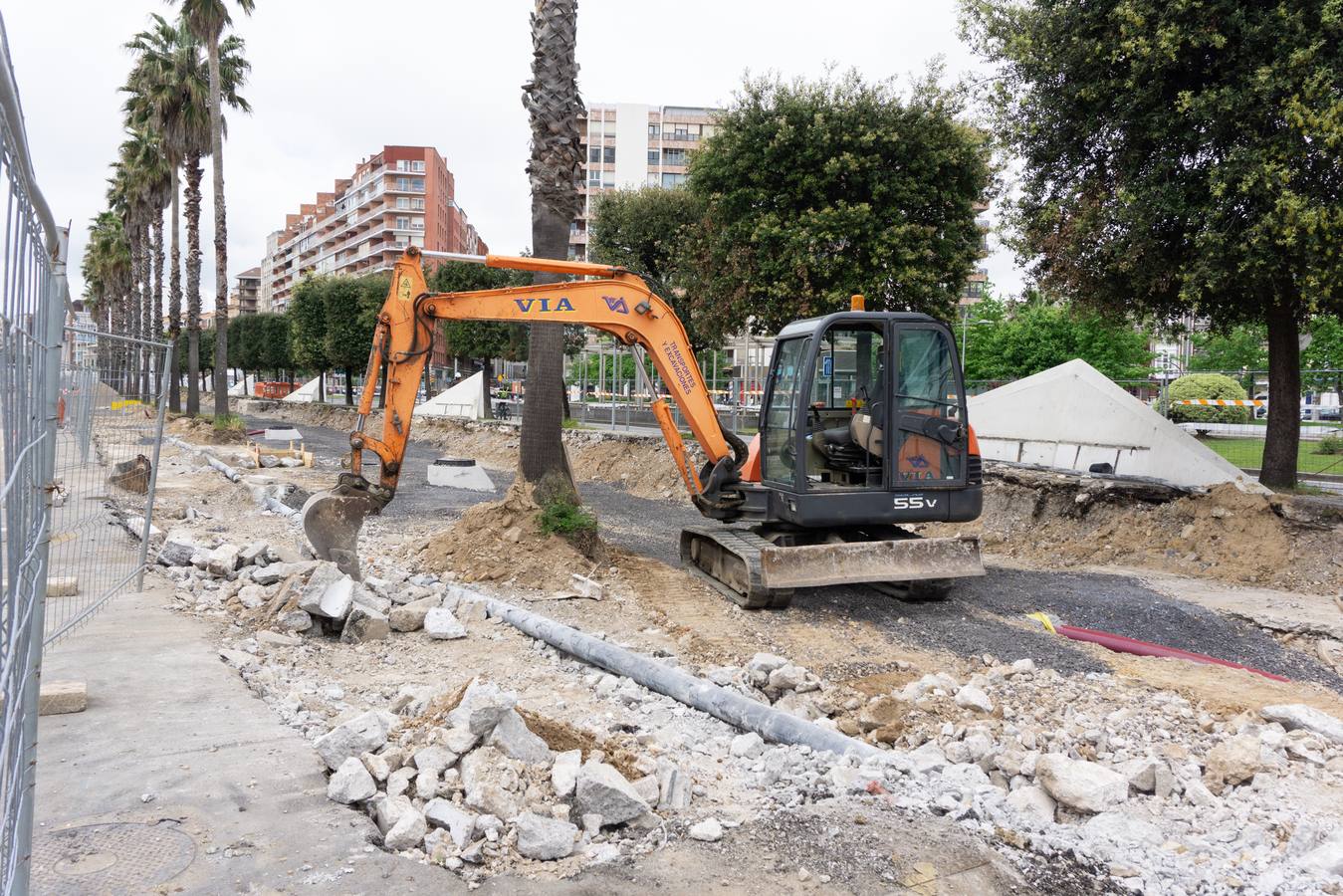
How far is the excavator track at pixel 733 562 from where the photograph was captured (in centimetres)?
821

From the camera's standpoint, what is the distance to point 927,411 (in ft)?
27.7

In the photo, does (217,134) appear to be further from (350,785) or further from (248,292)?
(248,292)

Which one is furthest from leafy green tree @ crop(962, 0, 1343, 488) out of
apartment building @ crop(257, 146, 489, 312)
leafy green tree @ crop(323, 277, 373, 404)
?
apartment building @ crop(257, 146, 489, 312)

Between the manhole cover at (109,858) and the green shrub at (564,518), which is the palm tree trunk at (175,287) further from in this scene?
the manhole cover at (109,858)

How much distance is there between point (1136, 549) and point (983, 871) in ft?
29.2

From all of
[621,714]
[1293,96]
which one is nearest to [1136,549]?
[1293,96]

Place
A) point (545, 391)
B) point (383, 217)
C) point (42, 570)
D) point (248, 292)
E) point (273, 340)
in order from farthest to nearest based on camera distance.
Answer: point (248, 292), point (383, 217), point (273, 340), point (545, 391), point (42, 570)

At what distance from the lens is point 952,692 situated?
5715mm

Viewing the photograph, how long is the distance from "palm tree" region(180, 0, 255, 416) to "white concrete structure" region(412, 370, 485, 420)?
978cm

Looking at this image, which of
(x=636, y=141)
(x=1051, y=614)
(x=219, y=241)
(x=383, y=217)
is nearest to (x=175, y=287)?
(x=219, y=241)

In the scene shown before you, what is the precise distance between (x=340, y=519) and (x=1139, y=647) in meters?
6.95

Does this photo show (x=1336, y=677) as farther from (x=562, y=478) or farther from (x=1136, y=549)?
(x=562, y=478)

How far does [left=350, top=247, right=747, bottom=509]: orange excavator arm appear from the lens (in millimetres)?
8375

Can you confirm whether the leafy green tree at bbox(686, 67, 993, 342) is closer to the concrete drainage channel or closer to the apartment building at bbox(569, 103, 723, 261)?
the concrete drainage channel
